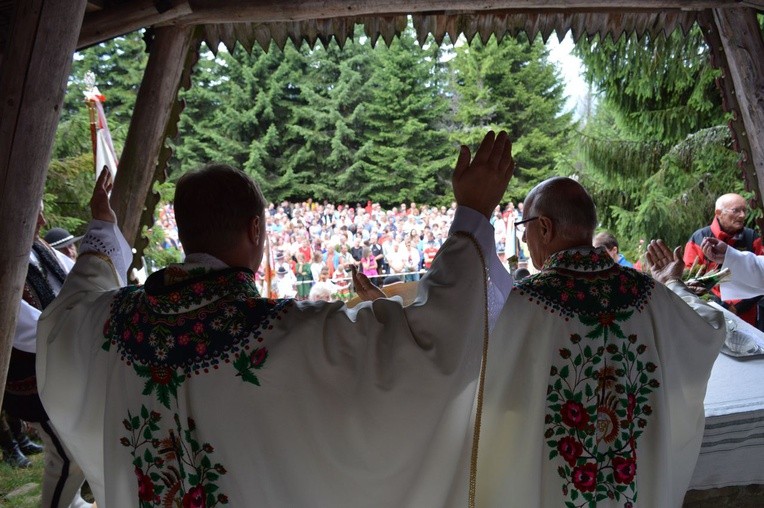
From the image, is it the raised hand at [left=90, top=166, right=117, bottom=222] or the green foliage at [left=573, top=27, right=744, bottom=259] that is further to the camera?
the green foliage at [left=573, top=27, right=744, bottom=259]

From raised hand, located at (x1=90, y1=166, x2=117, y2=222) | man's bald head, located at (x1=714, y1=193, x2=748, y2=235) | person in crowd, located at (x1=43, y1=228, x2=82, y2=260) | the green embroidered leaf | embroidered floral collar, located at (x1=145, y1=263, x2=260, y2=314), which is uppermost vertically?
man's bald head, located at (x1=714, y1=193, x2=748, y2=235)

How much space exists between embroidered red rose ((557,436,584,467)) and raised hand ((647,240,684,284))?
766mm

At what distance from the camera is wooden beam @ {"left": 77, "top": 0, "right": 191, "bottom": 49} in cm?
354

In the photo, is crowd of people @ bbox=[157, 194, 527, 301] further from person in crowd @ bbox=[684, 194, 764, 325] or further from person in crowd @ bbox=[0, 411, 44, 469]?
person in crowd @ bbox=[0, 411, 44, 469]

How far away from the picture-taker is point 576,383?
1.91m

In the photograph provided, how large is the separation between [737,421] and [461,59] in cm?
2153

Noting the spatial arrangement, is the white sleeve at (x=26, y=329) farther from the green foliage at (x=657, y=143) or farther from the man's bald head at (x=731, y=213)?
the green foliage at (x=657, y=143)

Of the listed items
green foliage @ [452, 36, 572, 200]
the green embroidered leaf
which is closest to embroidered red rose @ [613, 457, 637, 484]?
the green embroidered leaf

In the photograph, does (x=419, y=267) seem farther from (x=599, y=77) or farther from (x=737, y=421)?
(x=737, y=421)

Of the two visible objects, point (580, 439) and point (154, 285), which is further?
point (580, 439)

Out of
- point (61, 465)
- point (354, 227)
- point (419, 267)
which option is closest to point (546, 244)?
point (61, 465)

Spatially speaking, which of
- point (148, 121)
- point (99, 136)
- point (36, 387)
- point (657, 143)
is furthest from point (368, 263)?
point (36, 387)

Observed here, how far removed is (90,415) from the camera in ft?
5.46

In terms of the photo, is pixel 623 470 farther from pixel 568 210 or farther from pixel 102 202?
pixel 102 202
